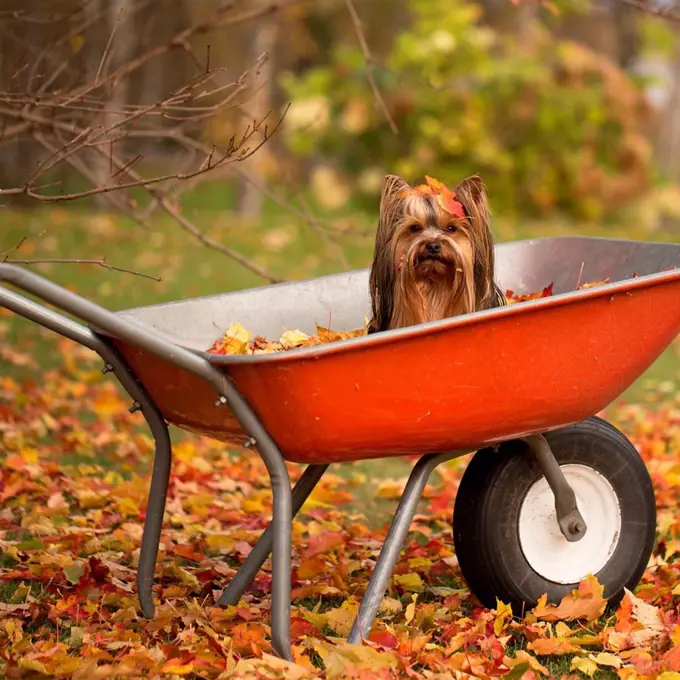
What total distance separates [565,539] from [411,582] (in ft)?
1.63

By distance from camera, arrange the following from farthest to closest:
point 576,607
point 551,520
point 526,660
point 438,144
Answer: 1. point 438,144
2. point 551,520
3. point 576,607
4. point 526,660

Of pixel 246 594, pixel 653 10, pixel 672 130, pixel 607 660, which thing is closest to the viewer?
pixel 607 660

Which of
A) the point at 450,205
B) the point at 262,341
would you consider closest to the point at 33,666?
the point at 262,341

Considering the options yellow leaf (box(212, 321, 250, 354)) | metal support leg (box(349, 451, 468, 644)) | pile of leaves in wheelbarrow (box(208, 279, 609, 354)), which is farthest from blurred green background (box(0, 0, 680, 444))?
metal support leg (box(349, 451, 468, 644))

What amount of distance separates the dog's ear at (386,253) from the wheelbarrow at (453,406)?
429 mm

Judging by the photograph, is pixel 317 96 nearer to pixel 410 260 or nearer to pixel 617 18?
pixel 617 18

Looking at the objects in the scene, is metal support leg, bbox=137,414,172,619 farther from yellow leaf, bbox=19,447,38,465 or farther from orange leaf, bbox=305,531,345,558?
yellow leaf, bbox=19,447,38,465

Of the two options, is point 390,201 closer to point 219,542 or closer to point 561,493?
point 561,493

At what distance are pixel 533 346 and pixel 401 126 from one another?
37.5ft

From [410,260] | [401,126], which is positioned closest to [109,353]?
[410,260]

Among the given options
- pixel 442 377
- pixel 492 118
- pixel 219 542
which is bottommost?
pixel 219 542

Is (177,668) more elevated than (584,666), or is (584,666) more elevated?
(584,666)

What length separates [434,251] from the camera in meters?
3.11

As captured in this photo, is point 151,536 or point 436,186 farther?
point 151,536
